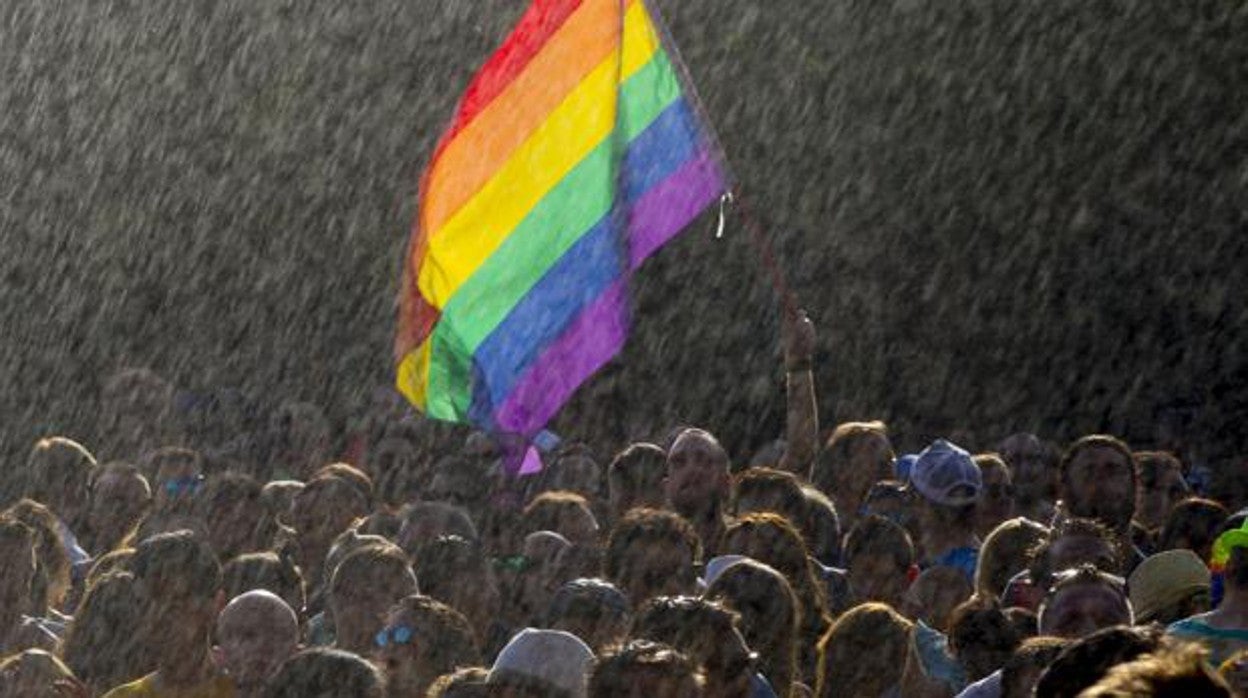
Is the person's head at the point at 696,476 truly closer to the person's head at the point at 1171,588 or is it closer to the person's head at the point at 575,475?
the person's head at the point at 1171,588

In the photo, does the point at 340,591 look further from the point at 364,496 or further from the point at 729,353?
the point at 729,353

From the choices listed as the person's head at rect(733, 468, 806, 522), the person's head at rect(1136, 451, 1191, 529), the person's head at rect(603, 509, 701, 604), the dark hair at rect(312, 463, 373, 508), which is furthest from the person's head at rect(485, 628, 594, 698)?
the person's head at rect(1136, 451, 1191, 529)

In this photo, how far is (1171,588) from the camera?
19.9 feet

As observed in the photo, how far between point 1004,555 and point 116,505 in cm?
287

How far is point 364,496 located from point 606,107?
1.43 meters

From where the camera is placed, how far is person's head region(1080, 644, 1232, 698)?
2691 mm

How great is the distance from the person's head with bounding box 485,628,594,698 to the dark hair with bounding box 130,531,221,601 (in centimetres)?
85

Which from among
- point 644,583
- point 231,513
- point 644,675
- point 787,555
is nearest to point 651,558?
point 644,583

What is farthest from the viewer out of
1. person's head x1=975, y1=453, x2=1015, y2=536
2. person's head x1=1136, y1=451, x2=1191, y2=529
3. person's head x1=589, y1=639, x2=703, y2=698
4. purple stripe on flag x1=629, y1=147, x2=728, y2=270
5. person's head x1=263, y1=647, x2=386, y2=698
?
person's head x1=1136, y1=451, x2=1191, y2=529

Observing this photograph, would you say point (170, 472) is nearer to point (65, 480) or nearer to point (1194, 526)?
point (65, 480)

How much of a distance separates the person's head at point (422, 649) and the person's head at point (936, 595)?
1.48 meters

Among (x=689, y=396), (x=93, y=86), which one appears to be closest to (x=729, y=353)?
(x=689, y=396)

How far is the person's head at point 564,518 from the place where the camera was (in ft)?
22.5

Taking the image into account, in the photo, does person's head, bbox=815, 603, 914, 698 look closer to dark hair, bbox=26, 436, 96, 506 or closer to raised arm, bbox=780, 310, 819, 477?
raised arm, bbox=780, 310, 819, 477
